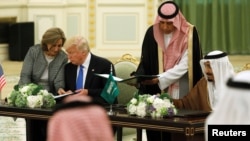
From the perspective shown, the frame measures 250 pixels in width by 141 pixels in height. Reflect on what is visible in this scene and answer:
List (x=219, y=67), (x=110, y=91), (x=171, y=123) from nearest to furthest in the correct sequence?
(x=171, y=123), (x=219, y=67), (x=110, y=91)

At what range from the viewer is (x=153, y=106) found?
17.9 ft

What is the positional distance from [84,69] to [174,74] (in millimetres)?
793

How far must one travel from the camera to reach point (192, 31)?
20.8ft

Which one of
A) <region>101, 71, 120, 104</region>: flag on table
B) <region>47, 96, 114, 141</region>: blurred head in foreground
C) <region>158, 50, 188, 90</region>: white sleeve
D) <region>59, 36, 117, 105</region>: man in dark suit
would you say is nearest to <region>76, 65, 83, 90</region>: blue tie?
<region>59, 36, 117, 105</region>: man in dark suit

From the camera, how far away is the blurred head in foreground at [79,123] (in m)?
2.32

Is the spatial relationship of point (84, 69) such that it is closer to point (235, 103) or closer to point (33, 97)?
point (33, 97)

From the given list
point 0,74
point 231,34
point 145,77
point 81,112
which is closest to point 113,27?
point 231,34

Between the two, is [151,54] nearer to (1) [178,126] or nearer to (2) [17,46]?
(1) [178,126]

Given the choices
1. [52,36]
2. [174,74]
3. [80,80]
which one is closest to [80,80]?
[80,80]

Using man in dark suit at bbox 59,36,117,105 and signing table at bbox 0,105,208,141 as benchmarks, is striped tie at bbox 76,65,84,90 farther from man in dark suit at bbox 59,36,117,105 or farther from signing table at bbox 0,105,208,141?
signing table at bbox 0,105,208,141

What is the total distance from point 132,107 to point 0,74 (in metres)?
2.15

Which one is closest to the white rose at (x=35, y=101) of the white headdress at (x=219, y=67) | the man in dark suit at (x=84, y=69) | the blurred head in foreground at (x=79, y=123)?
the man in dark suit at (x=84, y=69)

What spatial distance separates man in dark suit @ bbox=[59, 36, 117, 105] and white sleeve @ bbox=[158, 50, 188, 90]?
0.49 m

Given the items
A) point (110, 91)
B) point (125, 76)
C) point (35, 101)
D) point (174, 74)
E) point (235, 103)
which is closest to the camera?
point (235, 103)
